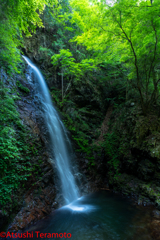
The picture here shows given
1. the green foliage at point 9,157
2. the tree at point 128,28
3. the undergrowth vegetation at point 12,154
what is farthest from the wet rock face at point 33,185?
the tree at point 128,28

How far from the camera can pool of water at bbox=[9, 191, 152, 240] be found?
3855 mm

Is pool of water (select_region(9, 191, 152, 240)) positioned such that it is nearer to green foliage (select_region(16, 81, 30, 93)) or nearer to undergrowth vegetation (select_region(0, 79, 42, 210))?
undergrowth vegetation (select_region(0, 79, 42, 210))

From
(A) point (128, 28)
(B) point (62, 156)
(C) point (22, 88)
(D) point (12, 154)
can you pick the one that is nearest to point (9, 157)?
(D) point (12, 154)

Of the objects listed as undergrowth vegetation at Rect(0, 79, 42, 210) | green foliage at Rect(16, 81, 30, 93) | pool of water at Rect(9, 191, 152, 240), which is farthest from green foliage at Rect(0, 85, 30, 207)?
green foliage at Rect(16, 81, 30, 93)

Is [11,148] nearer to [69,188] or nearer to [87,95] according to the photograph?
[69,188]

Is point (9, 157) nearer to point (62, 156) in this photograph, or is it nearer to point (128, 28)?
point (62, 156)

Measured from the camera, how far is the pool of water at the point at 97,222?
12.6ft

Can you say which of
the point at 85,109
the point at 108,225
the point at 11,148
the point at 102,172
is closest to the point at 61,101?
the point at 85,109

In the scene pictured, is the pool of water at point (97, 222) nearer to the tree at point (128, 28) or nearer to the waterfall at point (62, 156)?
the waterfall at point (62, 156)

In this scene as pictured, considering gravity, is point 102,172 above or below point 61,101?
below

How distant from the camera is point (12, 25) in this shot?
476 cm

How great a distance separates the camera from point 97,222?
15.3 ft

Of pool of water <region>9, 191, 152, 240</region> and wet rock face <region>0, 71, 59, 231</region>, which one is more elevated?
wet rock face <region>0, 71, 59, 231</region>

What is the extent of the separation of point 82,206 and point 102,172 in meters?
3.80
